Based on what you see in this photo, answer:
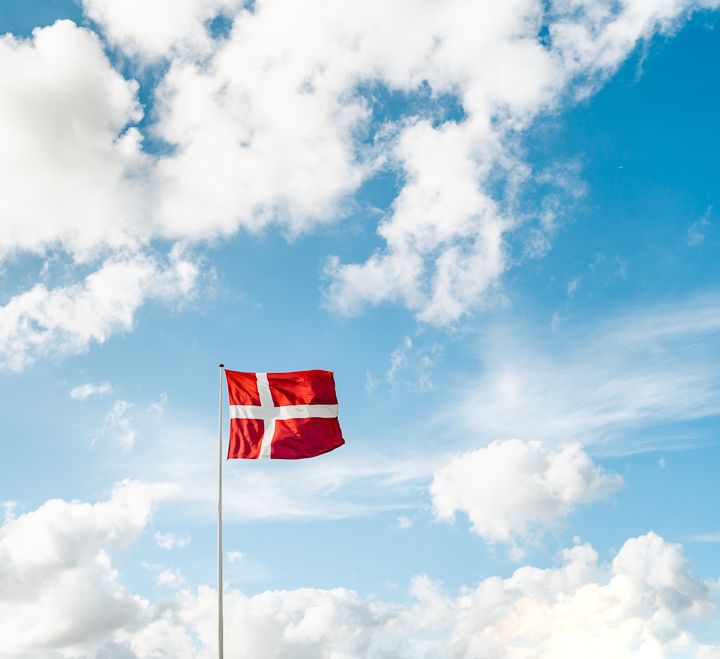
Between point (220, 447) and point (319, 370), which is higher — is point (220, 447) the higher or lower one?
the lower one

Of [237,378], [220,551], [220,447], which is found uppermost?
[237,378]

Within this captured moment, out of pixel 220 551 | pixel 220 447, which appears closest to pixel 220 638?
pixel 220 551

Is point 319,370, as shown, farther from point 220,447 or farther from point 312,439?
point 220,447

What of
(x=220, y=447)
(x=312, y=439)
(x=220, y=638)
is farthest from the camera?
(x=312, y=439)

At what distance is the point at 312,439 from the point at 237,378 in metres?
4.90

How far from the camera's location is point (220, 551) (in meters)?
36.4

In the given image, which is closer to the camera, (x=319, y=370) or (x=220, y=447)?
(x=220, y=447)

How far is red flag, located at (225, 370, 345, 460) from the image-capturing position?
133 ft

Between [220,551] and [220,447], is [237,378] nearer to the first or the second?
[220,447]

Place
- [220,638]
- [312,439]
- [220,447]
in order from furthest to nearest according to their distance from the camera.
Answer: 1. [312,439]
2. [220,447]
3. [220,638]

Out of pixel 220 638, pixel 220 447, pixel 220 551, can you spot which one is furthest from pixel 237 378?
pixel 220 638

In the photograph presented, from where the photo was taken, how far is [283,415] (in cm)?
4144

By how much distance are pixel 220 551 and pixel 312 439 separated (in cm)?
791

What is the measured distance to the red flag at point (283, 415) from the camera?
4066 centimetres
